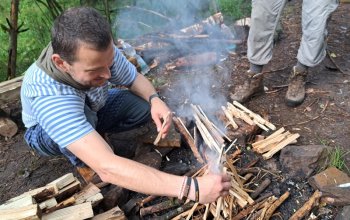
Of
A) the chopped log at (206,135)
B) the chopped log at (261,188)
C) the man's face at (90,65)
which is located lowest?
the chopped log at (261,188)

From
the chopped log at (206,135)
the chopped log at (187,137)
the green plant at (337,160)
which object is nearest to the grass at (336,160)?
the green plant at (337,160)

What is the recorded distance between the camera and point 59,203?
2.97 meters

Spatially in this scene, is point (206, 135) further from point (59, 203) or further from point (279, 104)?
point (59, 203)

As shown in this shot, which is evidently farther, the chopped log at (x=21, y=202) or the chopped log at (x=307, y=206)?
the chopped log at (x=307, y=206)

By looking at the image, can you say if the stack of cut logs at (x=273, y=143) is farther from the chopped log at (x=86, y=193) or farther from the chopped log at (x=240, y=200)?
the chopped log at (x=86, y=193)

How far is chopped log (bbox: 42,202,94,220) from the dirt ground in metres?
0.98

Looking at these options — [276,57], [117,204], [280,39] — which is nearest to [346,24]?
[280,39]

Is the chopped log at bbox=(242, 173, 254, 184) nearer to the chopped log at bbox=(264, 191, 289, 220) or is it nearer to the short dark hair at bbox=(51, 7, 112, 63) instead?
the chopped log at bbox=(264, 191, 289, 220)

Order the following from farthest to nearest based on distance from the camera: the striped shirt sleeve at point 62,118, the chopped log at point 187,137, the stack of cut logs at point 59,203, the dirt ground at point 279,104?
the dirt ground at point 279,104
the chopped log at point 187,137
the stack of cut logs at point 59,203
the striped shirt sleeve at point 62,118

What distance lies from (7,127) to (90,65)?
2408 millimetres

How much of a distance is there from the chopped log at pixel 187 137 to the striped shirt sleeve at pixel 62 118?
4.47 feet

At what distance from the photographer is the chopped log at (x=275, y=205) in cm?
297

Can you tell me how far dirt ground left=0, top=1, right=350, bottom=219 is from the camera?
3783mm

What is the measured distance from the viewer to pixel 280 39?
19.0 ft
